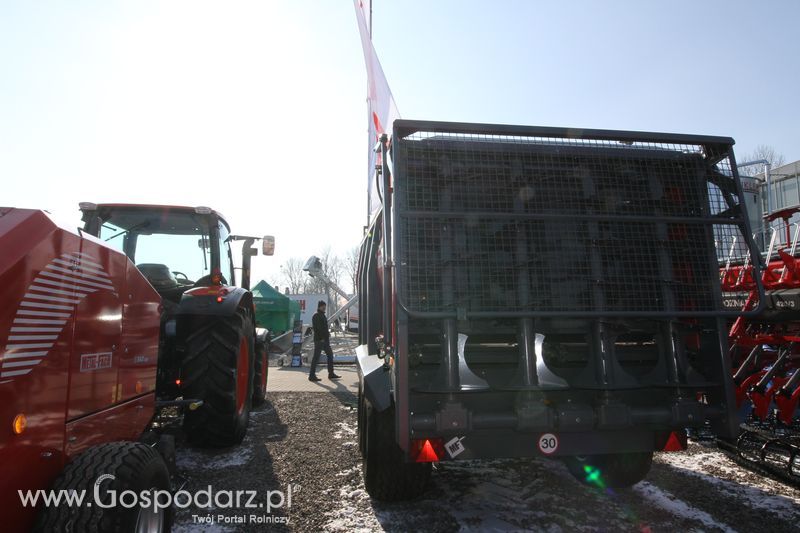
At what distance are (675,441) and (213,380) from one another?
363 centimetres

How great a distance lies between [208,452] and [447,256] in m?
3.34

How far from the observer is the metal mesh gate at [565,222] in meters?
2.89

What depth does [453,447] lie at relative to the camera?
2729 mm

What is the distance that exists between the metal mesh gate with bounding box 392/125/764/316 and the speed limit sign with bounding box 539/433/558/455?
0.76 m

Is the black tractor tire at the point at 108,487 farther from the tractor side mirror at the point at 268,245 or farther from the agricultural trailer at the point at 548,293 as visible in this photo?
the tractor side mirror at the point at 268,245

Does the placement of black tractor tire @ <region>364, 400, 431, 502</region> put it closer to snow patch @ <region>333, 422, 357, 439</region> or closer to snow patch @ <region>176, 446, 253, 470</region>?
snow patch @ <region>176, 446, 253, 470</region>

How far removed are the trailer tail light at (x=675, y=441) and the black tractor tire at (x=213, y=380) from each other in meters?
3.44

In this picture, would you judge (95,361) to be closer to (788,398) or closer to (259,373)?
(259,373)

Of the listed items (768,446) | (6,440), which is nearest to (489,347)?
(6,440)

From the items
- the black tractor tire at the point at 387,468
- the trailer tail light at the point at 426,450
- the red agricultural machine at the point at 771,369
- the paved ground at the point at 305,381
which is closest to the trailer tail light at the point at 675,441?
Result: the trailer tail light at the point at 426,450

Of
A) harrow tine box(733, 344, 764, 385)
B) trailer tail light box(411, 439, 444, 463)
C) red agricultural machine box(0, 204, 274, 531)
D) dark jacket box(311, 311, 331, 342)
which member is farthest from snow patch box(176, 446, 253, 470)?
harrow tine box(733, 344, 764, 385)

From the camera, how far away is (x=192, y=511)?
3.24m

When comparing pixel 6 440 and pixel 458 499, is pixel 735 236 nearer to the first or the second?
pixel 458 499

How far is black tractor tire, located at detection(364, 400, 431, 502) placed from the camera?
318 centimetres
